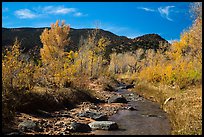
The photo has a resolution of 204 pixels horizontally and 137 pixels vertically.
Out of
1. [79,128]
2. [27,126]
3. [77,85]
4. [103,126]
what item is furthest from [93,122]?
[77,85]

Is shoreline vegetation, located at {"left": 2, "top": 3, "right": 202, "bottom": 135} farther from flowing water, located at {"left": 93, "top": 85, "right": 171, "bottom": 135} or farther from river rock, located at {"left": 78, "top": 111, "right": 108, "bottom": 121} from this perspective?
river rock, located at {"left": 78, "top": 111, "right": 108, "bottom": 121}

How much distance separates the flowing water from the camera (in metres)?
13.6

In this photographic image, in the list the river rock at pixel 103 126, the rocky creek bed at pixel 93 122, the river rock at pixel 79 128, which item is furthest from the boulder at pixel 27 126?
the river rock at pixel 103 126

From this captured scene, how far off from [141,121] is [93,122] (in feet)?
10.2

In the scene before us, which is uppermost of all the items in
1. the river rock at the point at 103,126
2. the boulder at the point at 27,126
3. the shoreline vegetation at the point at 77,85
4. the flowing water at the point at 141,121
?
the shoreline vegetation at the point at 77,85

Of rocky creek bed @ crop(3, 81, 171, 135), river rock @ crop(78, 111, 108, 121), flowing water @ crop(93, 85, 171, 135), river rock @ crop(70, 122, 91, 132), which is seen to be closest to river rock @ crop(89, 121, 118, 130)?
rocky creek bed @ crop(3, 81, 171, 135)

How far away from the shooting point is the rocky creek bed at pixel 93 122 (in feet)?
42.2

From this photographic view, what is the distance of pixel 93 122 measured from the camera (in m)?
14.7

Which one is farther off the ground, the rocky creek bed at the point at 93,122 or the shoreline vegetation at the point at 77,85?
the shoreline vegetation at the point at 77,85

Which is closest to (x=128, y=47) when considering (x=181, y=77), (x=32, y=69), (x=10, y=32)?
(x=10, y=32)

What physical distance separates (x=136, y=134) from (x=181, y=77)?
49.4ft

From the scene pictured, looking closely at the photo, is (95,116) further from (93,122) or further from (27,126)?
(27,126)

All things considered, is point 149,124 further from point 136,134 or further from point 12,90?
point 12,90

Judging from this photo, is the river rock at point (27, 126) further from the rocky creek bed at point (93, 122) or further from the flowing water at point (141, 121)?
the flowing water at point (141, 121)
